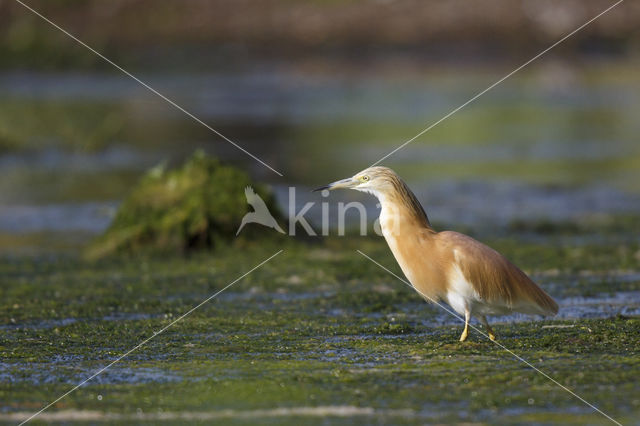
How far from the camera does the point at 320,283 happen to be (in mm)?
11273

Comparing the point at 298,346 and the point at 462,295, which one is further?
the point at 298,346

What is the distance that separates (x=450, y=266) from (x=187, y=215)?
5618 millimetres

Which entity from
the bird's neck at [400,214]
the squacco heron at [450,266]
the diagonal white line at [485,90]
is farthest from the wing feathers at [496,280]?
the diagonal white line at [485,90]

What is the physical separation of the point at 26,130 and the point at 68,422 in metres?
18.2

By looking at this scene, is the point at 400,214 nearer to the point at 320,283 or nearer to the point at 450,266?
the point at 450,266

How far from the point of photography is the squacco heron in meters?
8.02

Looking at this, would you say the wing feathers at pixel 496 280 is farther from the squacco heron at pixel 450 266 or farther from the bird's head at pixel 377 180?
the bird's head at pixel 377 180

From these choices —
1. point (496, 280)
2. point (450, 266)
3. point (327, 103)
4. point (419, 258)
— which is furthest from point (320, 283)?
point (327, 103)

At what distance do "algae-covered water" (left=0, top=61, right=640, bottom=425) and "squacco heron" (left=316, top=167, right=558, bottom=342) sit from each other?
0.32m

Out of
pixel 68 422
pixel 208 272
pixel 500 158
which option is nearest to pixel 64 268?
pixel 208 272

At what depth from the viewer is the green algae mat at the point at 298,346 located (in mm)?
6645

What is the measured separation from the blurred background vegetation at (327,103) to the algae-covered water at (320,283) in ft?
0.40

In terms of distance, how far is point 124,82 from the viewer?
33.0m

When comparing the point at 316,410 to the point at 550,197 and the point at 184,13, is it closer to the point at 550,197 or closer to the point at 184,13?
the point at 550,197
